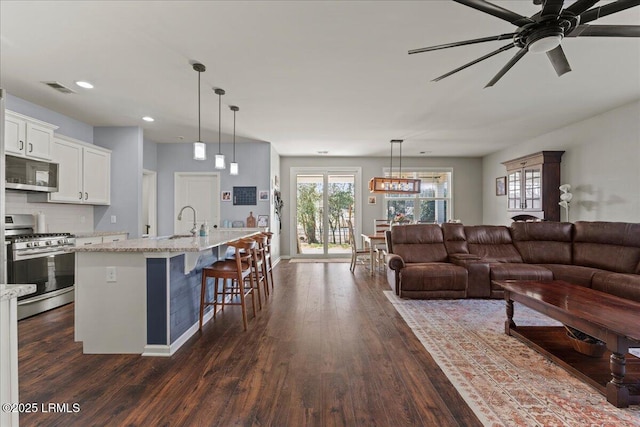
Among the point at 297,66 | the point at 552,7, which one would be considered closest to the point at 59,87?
the point at 297,66

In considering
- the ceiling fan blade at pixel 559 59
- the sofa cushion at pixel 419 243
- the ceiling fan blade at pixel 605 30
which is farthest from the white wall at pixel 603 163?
the ceiling fan blade at pixel 605 30

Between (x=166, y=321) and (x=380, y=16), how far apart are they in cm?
296

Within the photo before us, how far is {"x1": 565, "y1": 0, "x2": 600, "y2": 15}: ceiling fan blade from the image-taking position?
1.75 metres

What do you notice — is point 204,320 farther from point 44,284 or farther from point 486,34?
point 486,34

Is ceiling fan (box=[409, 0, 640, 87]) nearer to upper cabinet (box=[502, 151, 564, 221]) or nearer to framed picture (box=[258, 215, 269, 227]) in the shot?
upper cabinet (box=[502, 151, 564, 221])

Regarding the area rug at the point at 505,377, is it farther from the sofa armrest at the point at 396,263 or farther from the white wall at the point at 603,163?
the white wall at the point at 603,163

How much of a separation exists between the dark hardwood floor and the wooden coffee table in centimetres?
93

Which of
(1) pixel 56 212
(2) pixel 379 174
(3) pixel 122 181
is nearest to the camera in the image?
(1) pixel 56 212

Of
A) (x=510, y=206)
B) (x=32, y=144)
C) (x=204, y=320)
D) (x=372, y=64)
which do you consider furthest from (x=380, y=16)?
(x=510, y=206)

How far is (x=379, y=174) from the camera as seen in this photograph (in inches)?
326

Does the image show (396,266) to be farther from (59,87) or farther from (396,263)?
(59,87)

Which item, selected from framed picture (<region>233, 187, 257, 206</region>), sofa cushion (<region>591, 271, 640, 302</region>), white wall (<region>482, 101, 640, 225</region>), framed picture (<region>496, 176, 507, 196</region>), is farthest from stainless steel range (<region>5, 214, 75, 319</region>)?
framed picture (<region>496, 176, 507, 196</region>)

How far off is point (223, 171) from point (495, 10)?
18.3ft

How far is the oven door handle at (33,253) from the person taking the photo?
3371 millimetres
